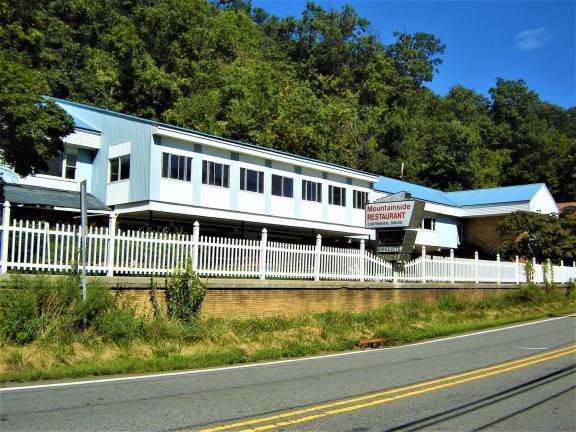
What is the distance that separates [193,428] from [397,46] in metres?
86.0

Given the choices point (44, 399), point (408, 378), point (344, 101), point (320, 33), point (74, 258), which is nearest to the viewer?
point (44, 399)

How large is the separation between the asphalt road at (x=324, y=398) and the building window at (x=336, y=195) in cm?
2294

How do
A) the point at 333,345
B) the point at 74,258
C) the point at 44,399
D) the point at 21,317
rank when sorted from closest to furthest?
the point at 44,399
the point at 21,317
the point at 74,258
the point at 333,345

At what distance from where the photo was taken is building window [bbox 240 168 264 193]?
29.9 meters

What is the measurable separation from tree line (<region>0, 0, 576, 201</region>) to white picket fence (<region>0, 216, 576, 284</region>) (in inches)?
128

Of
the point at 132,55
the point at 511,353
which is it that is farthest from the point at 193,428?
the point at 132,55

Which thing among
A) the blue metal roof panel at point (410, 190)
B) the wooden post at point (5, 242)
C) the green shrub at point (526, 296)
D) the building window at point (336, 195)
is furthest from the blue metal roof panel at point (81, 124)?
the green shrub at point (526, 296)

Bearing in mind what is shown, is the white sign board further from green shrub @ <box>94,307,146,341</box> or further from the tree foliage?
the tree foliage

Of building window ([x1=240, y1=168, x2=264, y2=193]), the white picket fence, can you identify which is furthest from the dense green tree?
building window ([x1=240, y1=168, x2=264, y2=193])

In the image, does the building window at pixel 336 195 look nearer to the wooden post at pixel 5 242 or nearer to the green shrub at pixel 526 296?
the green shrub at pixel 526 296

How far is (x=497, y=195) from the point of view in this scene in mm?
47719

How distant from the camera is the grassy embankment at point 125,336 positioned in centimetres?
1034

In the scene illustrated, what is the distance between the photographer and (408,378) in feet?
32.4

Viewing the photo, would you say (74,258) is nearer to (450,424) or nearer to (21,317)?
(21,317)
